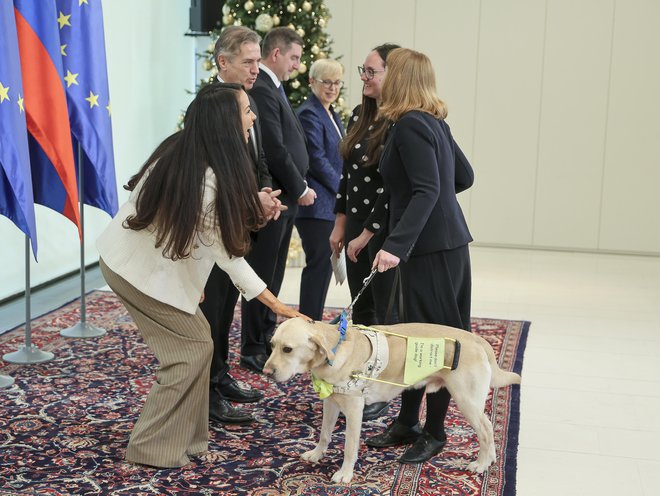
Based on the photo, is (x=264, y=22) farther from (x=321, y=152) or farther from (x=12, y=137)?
(x=12, y=137)

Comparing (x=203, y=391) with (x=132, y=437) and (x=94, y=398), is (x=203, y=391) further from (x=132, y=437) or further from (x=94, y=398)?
(x=94, y=398)

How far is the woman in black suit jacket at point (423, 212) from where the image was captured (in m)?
3.09

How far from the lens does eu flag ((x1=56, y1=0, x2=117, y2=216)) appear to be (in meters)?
4.92

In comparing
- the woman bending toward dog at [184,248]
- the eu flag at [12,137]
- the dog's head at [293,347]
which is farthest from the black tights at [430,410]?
the eu flag at [12,137]

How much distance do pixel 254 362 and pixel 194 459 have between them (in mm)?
1267

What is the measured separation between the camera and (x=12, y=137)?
4.24 metres

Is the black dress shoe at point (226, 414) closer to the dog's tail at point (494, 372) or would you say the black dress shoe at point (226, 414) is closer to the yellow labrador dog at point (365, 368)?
the yellow labrador dog at point (365, 368)

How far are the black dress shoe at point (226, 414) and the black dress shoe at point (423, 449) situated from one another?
0.75m

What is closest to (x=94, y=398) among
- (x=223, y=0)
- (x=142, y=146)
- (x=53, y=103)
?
(x=53, y=103)

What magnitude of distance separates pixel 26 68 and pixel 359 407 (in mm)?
2692

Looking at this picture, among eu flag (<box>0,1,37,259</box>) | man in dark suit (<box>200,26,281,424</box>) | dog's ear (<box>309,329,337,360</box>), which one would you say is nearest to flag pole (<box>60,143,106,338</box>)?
eu flag (<box>0,1,37,259</box>)

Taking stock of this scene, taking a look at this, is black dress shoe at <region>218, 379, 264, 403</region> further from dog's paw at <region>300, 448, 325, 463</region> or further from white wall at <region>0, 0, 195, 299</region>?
white wall at <region>0, 0, 195, 299</region>

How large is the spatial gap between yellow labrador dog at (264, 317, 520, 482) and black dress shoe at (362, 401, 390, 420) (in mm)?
608

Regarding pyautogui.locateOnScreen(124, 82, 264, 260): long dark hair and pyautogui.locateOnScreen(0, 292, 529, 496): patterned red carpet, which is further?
pyautogui.locateOnScreen(0, 292, 529, 496): patterned red carpet
